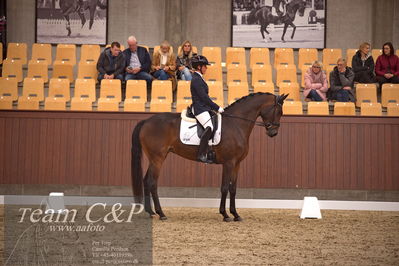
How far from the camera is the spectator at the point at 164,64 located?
13.7 m

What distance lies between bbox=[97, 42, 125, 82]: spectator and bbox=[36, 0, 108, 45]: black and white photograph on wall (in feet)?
12.5

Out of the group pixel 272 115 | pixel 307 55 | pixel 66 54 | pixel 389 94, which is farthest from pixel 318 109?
pixel 66 54

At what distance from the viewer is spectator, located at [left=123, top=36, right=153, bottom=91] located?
13.6 meters

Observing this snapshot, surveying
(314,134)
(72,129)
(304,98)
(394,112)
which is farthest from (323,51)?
(72,129)

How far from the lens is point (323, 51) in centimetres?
1620

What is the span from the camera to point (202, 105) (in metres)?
9.27

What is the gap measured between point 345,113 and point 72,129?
16.0ft

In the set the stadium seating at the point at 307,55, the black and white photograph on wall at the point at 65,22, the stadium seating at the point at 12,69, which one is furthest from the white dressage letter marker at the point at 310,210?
the black and white photograph on wall at the point at 65,22

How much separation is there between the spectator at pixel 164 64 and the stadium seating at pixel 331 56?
400cm

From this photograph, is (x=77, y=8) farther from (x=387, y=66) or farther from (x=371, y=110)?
(x=371, y=110)

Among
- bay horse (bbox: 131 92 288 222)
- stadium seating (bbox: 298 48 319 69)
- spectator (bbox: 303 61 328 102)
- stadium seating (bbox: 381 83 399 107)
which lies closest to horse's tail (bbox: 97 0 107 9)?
stadium seating (bbox: 298 48 319 69)

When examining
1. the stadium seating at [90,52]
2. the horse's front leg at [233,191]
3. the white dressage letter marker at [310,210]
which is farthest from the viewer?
the stadium seating at [90,52]

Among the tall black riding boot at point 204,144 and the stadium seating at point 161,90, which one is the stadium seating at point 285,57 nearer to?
the stadium seating at point 161,90

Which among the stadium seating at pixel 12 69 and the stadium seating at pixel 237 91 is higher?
the stadium seating at pixel 12 69
